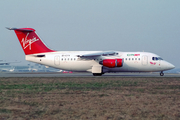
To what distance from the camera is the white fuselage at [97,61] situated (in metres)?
37.2

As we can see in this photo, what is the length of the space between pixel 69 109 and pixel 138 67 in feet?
91.3

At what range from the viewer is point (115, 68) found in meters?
37.4

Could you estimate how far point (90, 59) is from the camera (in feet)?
125

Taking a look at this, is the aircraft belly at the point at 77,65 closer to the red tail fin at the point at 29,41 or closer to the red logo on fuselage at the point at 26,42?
the red tail fin at the point at 29,41

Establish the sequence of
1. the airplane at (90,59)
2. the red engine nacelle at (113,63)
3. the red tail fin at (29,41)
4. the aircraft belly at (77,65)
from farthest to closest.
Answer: the red tail fin at (29,41) < the aircraft belly at (77,65) < the airplane at (90,59) < the red engine nacelle at (113,63)

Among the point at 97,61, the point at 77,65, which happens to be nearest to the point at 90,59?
the point at 97,61

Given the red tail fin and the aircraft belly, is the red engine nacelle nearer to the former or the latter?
the aircraft belly

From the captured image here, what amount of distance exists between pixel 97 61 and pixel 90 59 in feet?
3.64

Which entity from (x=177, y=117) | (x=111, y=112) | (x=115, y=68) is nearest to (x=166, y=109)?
(x=177, y=117)

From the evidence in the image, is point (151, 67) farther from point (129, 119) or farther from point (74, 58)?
point (129, 119)

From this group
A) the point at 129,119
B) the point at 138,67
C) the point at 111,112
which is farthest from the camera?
the point at 138,67

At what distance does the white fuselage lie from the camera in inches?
1463

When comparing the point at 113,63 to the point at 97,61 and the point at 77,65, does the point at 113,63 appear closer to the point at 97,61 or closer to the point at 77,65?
the point at 97,61

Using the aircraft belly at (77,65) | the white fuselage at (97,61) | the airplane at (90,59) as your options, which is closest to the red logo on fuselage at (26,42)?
the airplane at (90,59)
